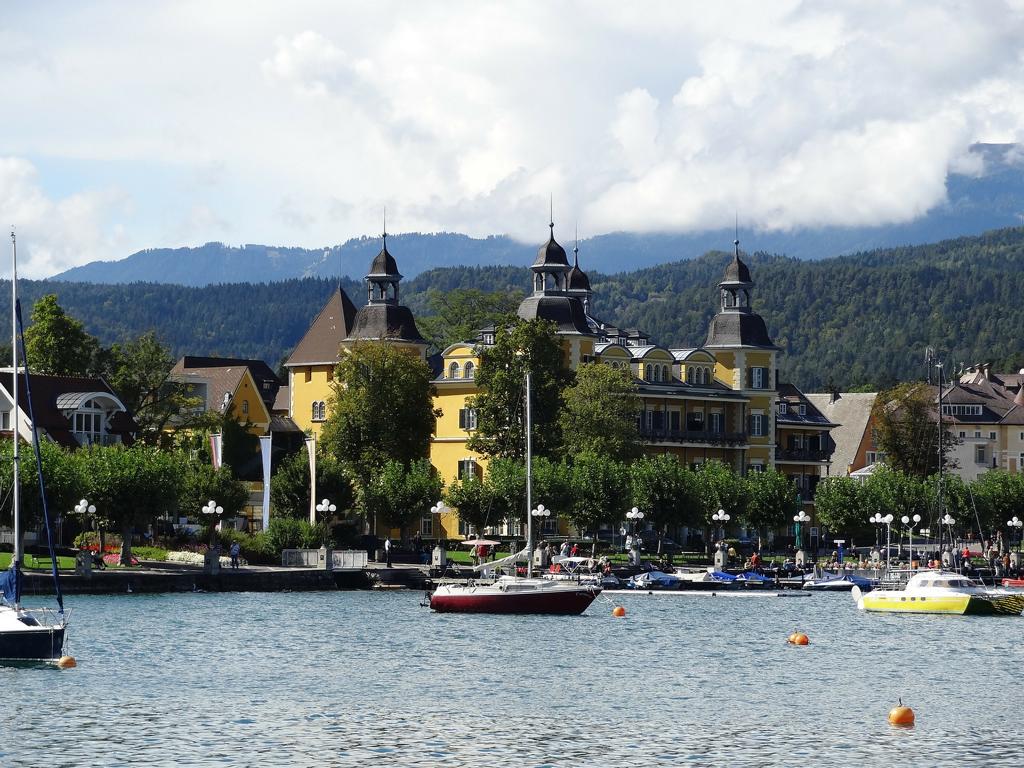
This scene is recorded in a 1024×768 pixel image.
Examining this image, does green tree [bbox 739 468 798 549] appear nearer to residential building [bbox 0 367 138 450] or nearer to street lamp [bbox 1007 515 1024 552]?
street lamp [bbox 1007 515 1024 552]

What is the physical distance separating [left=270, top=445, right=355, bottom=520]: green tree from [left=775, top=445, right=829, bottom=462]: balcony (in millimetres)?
41869

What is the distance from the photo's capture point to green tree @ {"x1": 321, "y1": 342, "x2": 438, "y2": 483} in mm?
107750

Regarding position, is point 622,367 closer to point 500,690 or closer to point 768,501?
point 768,501

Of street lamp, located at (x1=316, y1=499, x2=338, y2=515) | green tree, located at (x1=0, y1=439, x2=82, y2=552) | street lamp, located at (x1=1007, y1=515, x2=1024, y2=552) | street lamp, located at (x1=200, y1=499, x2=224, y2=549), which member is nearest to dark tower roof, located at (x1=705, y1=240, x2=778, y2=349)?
street lamp, located at (x1=1007, y1=515, x2=1024, y2=552)

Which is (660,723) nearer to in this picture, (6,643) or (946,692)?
(946,692)

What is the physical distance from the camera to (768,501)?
369 feet

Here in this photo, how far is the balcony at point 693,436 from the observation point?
4855 inches

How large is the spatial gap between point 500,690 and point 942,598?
33739mm

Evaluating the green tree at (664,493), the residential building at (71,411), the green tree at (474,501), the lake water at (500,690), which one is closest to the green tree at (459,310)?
the residential building at (71,411)

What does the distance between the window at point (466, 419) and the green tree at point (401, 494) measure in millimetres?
15782

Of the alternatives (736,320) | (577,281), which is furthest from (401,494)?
(577,281)

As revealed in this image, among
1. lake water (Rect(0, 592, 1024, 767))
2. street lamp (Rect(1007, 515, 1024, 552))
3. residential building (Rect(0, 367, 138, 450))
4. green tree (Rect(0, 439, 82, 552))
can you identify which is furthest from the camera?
street lamp (Rect(1007, 515, 1024, 552))

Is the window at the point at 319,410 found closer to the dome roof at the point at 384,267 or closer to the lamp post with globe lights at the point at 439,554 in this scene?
the dome roof at the point at 384,267

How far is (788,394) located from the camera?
14362cm
